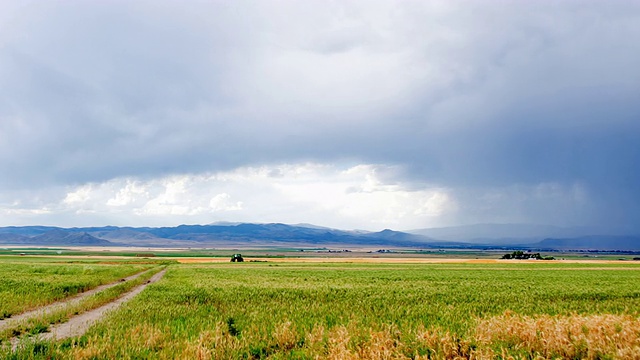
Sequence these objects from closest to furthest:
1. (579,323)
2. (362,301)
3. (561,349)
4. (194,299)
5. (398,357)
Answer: (398,357)
(561,349)
(579,323)
(362,301)
(194,299)

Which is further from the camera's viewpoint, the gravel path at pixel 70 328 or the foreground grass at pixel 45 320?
the foreground grass at pixel 45 320

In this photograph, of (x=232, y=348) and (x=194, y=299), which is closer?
(x=232, y=348)

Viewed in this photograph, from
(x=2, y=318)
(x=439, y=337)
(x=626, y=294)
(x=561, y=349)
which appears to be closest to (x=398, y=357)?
(x=439, y=337)

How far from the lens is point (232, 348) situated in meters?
11.7

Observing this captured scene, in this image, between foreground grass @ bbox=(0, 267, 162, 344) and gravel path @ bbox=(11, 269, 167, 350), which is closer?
gravel path @ bbox=(11, 269, 167, 350)

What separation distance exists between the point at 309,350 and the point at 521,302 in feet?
54.8

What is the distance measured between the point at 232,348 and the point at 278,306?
347 inches

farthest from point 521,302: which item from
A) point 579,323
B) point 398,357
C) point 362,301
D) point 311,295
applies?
point 398,357

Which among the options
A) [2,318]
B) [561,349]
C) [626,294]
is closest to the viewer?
[561,349]

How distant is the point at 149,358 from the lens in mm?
10664

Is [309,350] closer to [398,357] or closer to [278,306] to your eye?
[398,357]

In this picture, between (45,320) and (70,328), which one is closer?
(70,328)

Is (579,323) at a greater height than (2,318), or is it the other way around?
(579,323)

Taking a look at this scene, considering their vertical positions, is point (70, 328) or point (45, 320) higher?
point (70, 328)
